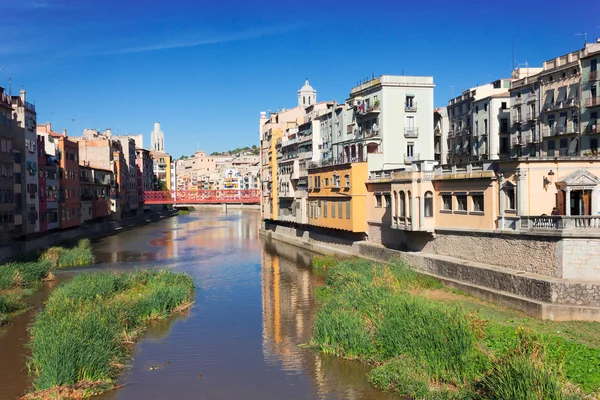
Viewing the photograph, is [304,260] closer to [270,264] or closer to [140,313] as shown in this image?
[270,264]

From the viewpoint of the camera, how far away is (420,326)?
18.4 metres

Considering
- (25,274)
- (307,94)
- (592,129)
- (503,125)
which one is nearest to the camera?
(25,274)

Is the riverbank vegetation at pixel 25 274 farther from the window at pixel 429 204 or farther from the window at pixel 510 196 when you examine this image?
the window at pixel 510 196

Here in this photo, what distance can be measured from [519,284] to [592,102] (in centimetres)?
2439

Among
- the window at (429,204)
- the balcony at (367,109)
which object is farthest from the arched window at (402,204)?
the balcony at (367,109)

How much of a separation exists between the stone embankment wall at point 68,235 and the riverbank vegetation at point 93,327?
14950 millimetres

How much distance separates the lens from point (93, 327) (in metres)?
19.9

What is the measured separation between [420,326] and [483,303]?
7949 mm

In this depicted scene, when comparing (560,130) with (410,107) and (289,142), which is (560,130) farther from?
(289,142)

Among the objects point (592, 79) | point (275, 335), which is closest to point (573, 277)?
point (275, 335)

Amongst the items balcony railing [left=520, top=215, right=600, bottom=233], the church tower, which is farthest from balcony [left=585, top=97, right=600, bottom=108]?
the church tower

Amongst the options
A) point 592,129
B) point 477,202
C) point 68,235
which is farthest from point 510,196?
point 68,235

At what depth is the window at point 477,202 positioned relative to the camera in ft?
95.8

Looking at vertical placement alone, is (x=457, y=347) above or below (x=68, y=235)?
below
